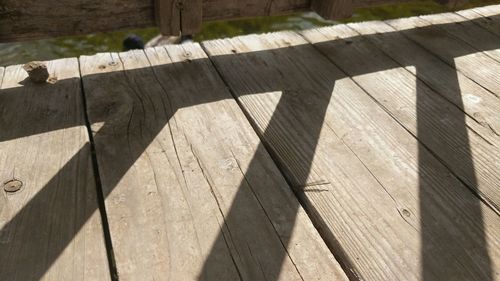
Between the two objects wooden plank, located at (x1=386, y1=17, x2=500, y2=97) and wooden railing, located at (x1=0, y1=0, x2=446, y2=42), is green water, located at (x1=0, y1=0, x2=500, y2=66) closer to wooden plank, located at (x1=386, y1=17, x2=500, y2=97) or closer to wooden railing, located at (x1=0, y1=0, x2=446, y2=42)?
wooden plank, located at (x1=386, y1=17, x2=500, y2=97)

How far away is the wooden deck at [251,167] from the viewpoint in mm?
1354

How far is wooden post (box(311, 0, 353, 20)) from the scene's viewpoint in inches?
93.0

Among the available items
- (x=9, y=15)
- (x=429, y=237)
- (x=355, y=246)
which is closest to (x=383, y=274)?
(x=355, y=246)

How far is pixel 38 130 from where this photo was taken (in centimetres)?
179

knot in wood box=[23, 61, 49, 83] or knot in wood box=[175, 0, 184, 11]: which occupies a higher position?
knot in wood box=[175, 0, 184, 11]

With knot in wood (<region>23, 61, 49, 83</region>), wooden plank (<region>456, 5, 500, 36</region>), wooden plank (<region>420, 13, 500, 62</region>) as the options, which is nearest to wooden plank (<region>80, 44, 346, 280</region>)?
knot in wood (<region>23, 61, 49, 83</region>)

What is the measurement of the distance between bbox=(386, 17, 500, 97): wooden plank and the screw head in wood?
8.15 ft

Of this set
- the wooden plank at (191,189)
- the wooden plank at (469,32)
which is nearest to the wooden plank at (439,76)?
the wooden plank at (469,32)

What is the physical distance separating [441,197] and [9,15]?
207cm

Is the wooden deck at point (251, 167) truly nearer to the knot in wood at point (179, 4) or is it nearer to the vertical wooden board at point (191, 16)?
the vertical wooden board at point (191, 16)

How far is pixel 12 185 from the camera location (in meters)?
1.52

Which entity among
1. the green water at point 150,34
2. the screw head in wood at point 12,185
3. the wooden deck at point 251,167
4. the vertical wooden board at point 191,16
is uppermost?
the vertical wooden board at point 191,16

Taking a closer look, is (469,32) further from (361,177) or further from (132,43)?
(132,43)

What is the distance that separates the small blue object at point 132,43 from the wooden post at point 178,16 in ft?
11.6
